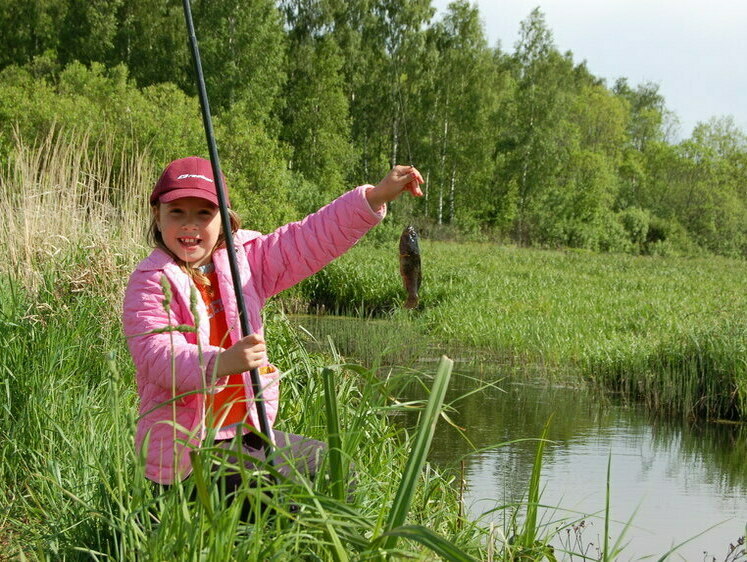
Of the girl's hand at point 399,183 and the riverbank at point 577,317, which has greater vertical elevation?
the girl's hand at point 399,183

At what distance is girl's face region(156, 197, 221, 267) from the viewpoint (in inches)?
104

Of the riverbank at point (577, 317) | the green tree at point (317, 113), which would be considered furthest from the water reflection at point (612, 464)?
the green tree at point (317, 113)

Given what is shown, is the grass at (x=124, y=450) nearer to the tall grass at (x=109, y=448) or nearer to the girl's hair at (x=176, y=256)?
the tall grass at (x=109, y=448)

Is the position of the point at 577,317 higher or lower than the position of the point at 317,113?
lower

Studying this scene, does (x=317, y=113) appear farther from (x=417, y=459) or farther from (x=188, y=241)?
(x=417, y=459)

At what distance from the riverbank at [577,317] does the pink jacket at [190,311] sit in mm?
3902

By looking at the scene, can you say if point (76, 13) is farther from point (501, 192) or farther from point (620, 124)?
point (620, 124)

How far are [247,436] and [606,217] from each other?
51.3 meters

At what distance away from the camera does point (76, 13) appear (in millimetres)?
36250

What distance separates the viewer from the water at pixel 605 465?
664 cm

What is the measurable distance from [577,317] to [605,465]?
726 centimetres

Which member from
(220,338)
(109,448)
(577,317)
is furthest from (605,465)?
(577,317)

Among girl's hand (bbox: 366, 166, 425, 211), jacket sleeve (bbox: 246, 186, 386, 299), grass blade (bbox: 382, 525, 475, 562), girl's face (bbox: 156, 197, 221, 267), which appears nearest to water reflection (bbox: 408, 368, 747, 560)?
jacket sleeve (bbox: 246, 186, 386, 299)

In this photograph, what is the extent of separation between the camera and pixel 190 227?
8.66 feet
